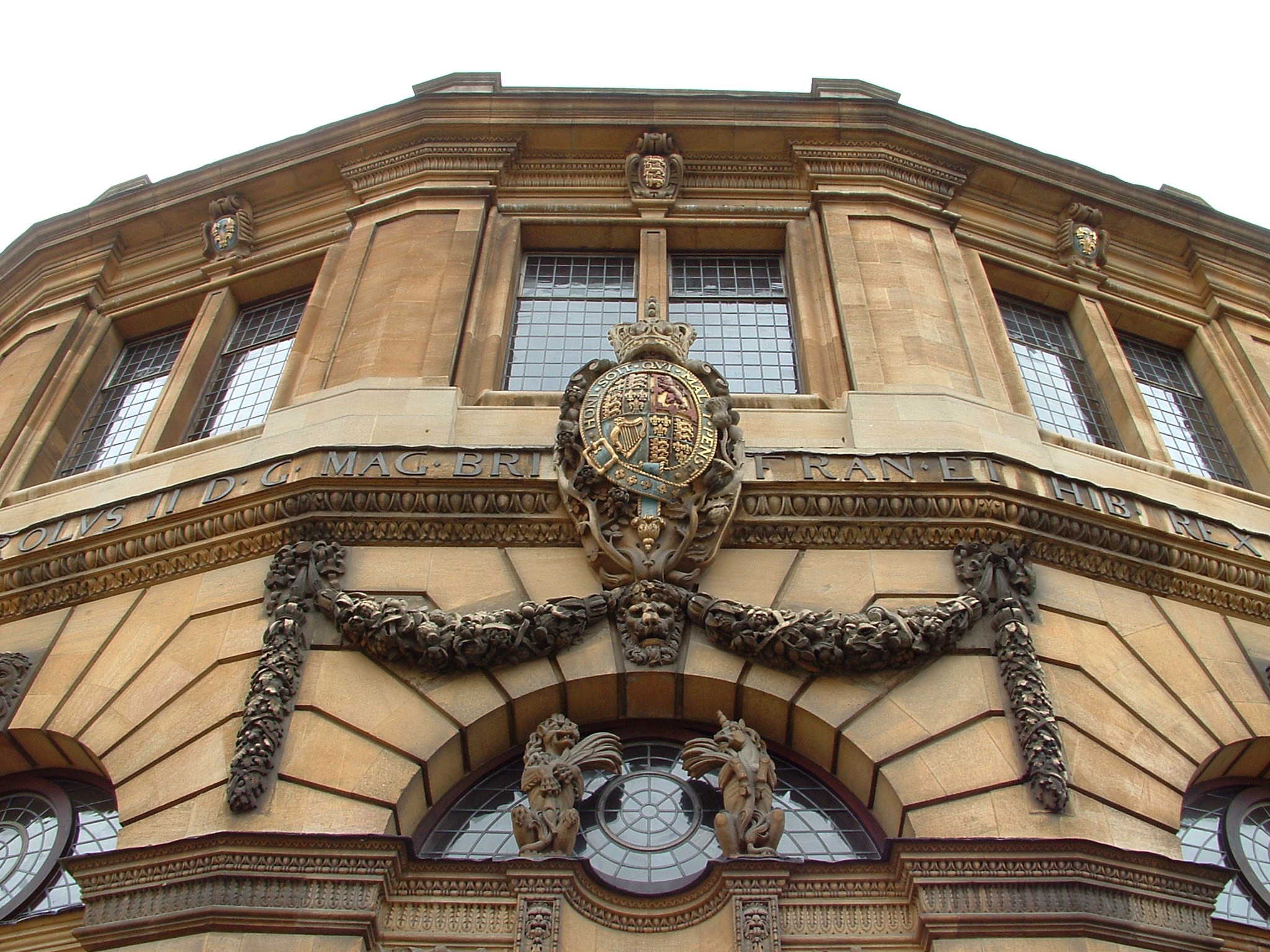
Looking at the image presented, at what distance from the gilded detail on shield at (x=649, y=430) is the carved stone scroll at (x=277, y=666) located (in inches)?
119

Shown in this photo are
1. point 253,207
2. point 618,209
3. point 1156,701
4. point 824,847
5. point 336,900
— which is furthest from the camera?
point 253,207

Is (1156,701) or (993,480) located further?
(993,480)

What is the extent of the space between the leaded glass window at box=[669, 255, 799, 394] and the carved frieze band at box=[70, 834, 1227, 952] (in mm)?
7672

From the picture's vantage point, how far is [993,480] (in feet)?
43.5

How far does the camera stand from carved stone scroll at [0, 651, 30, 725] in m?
12.8

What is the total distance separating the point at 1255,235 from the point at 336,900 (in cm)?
1840

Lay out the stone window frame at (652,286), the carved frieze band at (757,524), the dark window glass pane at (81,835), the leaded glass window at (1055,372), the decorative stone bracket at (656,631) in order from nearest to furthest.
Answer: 1. the decorative stone bracket at (656,631)
2. the dark window glass pane at (81,835)
3. the carved frieze band at (757,524)
4. the stone window frame at (652,286)
5. the leaded glass window at (1055,372)

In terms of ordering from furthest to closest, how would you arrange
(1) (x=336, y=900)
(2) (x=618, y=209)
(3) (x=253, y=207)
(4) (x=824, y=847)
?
1. (3) (x=253, y=207)
2. (2) (x=618, y=209)
3. (4) (x=824, y=847)
4. (1) (x=336, y=900)

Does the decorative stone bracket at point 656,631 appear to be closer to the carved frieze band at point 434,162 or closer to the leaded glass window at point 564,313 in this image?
the leaded glass window at point 564,313

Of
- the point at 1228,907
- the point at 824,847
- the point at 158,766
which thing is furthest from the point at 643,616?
the point at 1228,907

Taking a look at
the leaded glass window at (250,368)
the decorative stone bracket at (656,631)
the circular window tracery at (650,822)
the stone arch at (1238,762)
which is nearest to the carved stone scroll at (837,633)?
the decorative stone bracket at (656,631)

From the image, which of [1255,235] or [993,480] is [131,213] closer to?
[993,480]

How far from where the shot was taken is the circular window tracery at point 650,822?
11.3m

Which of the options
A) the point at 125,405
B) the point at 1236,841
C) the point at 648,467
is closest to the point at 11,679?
the point at 125,405
